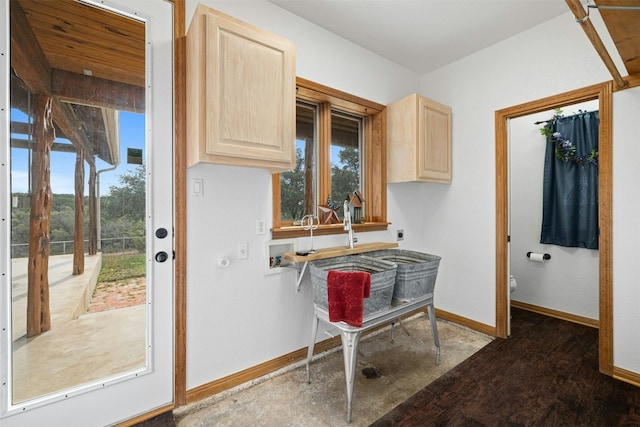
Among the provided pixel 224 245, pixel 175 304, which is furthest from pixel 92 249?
pixel 224 245

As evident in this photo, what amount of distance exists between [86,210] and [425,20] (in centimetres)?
274

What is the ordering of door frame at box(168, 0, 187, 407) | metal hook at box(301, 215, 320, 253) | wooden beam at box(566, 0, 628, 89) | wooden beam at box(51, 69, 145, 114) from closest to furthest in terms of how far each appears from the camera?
wooden beam at box(566, 0, 628, 89) < wooden beam at box(51, 69, 145, 114) < door frame at box(168, 0, 187, 407) < metal hook at box(301, 215, 320, 253)

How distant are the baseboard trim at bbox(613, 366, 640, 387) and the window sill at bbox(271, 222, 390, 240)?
1951mm

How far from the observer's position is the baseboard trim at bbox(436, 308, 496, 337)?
9.08 ft

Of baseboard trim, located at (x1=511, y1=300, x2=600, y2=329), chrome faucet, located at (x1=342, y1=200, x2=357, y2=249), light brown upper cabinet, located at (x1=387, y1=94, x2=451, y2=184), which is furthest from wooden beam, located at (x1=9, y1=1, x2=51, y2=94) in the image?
baseboard trim, located at (x1=511, y1=300, x2=600, y2=329)

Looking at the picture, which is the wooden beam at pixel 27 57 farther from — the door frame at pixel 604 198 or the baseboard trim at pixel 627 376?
the baseboard trim at pixel 627 376

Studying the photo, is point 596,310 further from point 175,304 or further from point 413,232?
point 175,304

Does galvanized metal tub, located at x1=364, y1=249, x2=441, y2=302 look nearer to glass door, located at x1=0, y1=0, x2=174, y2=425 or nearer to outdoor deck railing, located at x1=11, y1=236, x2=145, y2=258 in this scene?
glass door, located at x1=0, y1=0, x2=174, y2=425

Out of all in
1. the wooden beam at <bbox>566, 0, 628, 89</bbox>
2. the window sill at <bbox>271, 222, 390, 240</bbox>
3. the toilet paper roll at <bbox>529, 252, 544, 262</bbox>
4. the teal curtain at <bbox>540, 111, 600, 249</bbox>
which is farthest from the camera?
the toilet paper roll at <bbox>529, 252, 544, 262</bbox>

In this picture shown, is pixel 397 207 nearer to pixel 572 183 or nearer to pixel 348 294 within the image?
pixel 348 294

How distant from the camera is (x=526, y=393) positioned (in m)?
1.91

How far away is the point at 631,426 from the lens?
1.62m

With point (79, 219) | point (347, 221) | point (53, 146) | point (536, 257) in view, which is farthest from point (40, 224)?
point (536, 257)

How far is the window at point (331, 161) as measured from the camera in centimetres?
244
